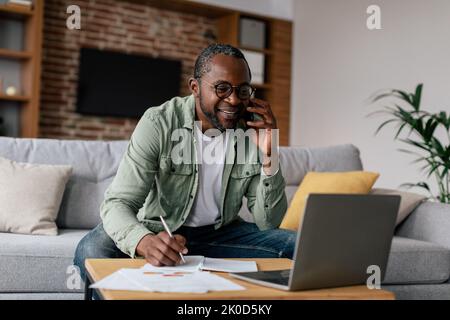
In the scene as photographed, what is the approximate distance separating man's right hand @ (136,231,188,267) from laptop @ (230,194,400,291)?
150 mm

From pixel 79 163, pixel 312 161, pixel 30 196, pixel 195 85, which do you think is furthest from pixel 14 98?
pixel 195 85

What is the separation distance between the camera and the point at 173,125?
198 cm

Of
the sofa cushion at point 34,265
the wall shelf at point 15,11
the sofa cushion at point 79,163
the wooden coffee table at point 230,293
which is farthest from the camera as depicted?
the wall shelf at point 15,11

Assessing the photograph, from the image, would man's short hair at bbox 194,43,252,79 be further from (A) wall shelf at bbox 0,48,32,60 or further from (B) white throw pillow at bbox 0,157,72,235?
(A) wall shelf at bbox 0,48,32,60

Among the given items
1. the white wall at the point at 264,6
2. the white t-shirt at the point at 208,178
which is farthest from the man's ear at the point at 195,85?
the white wall at the point at 264,6

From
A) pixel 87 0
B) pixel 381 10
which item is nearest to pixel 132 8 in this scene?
pixel 87 0

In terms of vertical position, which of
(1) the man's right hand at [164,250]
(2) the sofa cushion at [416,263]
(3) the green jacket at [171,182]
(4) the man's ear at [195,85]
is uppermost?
(4) the man's ear at [195,85]

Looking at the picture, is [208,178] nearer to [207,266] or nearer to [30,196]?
[207,266]

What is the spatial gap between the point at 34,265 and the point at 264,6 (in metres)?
4.97

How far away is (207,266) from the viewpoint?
147 cm

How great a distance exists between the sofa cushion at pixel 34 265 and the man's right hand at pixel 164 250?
871mm

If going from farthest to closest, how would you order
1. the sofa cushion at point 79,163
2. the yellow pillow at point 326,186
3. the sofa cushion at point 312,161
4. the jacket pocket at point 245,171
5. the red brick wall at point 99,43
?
1. the red brick wall at point 99,43
2. the sofa cushion at point 312,161
3. the yellow pillow at point 326,186
4. the sofa cushion at point 79,163
5. the jacket pocket at point 245,171

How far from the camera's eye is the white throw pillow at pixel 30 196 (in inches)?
98.0

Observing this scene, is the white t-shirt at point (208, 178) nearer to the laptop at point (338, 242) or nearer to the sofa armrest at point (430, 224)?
the laptop at point (338, 242)
